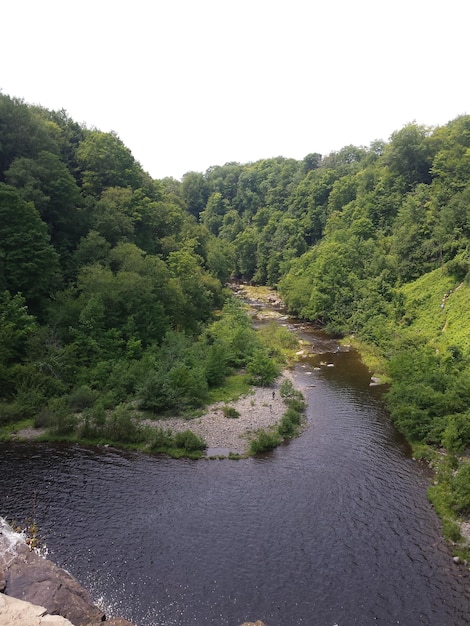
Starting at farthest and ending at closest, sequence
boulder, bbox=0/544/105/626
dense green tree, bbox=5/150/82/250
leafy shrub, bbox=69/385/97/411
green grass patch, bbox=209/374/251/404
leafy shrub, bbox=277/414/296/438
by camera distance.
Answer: dense green tree, bbox=5/150/82/250
green grass patch, bbox=209/374/251/404
leafy shrub, bbox=69/385/97/411
leafy shrub, bbox=277/414/296/438
boulder, bbox=0/544/105/626

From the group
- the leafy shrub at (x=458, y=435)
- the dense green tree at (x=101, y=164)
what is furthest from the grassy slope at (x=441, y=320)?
the dense green tree at (x=101, y=164)

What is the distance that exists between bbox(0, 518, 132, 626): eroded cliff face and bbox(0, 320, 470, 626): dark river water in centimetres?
A: 164

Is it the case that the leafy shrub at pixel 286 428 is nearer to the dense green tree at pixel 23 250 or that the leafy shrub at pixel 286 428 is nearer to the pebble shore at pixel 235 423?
the pebble shore at pixel 235 423

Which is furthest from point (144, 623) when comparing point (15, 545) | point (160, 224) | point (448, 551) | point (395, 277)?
point (160, 224)

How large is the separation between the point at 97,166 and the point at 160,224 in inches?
466

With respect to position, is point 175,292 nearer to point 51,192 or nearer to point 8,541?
point 51,192

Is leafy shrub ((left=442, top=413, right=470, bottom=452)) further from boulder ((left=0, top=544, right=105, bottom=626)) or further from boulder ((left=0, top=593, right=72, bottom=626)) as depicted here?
boulder ((left=0, top=593, right=72, bottom=626))

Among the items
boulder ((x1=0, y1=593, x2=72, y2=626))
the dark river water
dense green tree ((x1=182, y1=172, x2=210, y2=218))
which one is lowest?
the dark river water

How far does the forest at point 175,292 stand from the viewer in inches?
1205

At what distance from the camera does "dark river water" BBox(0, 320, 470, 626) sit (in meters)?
16.5

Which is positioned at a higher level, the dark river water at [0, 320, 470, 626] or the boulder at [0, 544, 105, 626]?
the boulder at [0, 544, 105, 626]

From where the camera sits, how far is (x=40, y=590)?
48.9ft

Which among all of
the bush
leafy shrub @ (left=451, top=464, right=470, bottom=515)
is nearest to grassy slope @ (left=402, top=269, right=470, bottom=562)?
leafy shrub @ (left=451, top=464, right=470, bottom=515)

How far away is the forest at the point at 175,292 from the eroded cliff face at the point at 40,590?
11573mm
